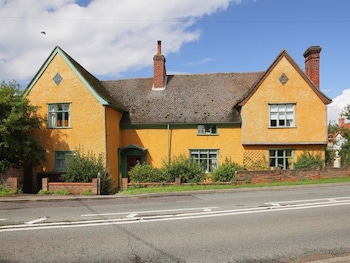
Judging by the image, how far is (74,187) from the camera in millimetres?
15289

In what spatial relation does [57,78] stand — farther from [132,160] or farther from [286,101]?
[286,101]

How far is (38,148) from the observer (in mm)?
18047

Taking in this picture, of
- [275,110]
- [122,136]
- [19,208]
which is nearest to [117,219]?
[19,208]

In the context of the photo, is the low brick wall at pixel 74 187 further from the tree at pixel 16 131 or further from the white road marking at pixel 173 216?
the white road marking at pixel 173 216

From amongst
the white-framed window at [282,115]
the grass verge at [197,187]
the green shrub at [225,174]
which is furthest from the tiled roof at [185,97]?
the grass verge at [197,187]

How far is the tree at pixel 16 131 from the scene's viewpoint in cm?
1598

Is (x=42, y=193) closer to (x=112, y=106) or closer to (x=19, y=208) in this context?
(x=19, y=208)

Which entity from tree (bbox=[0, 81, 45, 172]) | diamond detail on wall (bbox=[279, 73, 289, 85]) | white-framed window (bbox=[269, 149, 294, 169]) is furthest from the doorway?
diamond detail on wall (bbox=[279, 73, 289, 85])

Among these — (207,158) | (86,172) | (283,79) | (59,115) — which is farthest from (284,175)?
(59,115)

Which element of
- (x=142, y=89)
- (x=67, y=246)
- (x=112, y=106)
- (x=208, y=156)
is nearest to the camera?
(x=67, y=246)

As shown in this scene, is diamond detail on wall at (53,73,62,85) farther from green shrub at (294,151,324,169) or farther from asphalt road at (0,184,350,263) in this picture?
green shrub at (294,151,324,169)

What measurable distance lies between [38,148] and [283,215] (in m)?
15.3

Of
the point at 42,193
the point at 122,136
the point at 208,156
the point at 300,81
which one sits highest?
the point at 300,81

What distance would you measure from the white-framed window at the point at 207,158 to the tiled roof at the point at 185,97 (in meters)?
2.28
